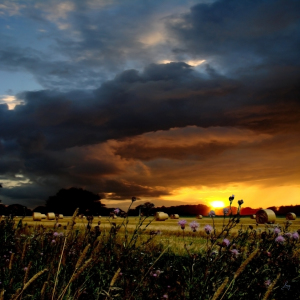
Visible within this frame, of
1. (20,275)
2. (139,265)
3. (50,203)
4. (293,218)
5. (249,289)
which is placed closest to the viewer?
(249,289)

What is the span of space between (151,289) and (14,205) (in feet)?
12.8

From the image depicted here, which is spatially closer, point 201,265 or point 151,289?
point 151,289

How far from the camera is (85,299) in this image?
3.72m

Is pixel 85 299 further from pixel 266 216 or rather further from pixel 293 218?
pixel 293 218

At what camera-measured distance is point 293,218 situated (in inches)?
1251

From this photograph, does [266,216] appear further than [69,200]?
No

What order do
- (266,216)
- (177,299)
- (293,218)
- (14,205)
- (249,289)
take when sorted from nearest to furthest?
1. (249,289)
2. (177,299)
3. (14,205)
4. (266,216)
5. (293,218)

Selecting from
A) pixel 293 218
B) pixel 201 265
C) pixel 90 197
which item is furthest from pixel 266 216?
pixel 90 197

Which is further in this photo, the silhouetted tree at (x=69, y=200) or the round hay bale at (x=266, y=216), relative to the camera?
the silhouetted tree at (x=69, y=200)

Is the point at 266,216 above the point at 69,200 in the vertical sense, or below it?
above

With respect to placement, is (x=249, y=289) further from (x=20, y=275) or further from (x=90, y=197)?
(x=90, y=197)

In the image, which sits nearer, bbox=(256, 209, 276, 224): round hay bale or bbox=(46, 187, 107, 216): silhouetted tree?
bbox=(256, 209, 276, 224): round hay bale

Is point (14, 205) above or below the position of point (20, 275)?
above

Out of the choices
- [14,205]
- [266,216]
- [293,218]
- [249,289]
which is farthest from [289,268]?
[293,218]
